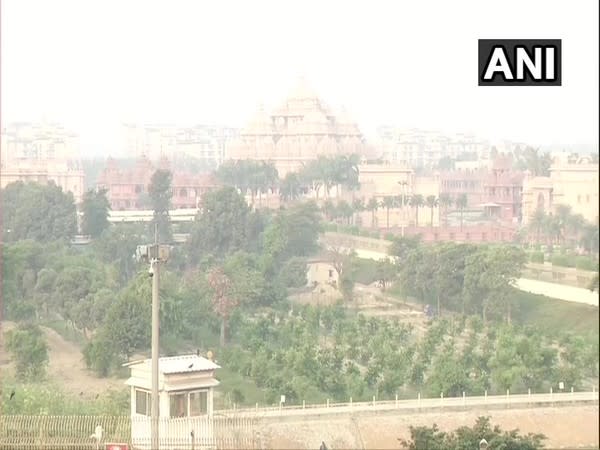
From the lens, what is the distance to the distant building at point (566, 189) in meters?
14.7

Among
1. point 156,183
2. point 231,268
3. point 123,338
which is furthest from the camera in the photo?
point 156,183

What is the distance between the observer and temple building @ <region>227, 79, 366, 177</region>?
1650 centimetres

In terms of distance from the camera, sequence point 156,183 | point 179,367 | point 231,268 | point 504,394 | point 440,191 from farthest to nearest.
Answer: point 440,191 → point 156,183 → point 231,268 → point 504,394 → point 179,367

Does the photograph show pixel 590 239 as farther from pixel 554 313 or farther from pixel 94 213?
pixel 94 213

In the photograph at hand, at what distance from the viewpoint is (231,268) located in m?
13.0

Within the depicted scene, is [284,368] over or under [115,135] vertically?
under

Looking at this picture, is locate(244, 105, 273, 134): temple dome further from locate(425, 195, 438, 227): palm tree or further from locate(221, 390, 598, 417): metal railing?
locate(221, 390, 598, 417): metal railing

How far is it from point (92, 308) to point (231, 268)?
169cm

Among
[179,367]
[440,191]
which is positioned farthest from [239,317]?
[179,367]

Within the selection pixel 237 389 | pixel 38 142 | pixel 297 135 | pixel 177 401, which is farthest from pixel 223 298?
pixel 177 401

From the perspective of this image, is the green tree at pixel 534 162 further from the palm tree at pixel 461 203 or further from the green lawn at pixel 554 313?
the green lawn at pixel 554 313

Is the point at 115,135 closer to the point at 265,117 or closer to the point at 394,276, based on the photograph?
→ the point at 265,117

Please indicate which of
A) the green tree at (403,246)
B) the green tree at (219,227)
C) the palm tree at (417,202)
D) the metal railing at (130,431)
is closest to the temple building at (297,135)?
the palm tree at (417,202)

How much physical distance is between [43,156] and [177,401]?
1023cm
